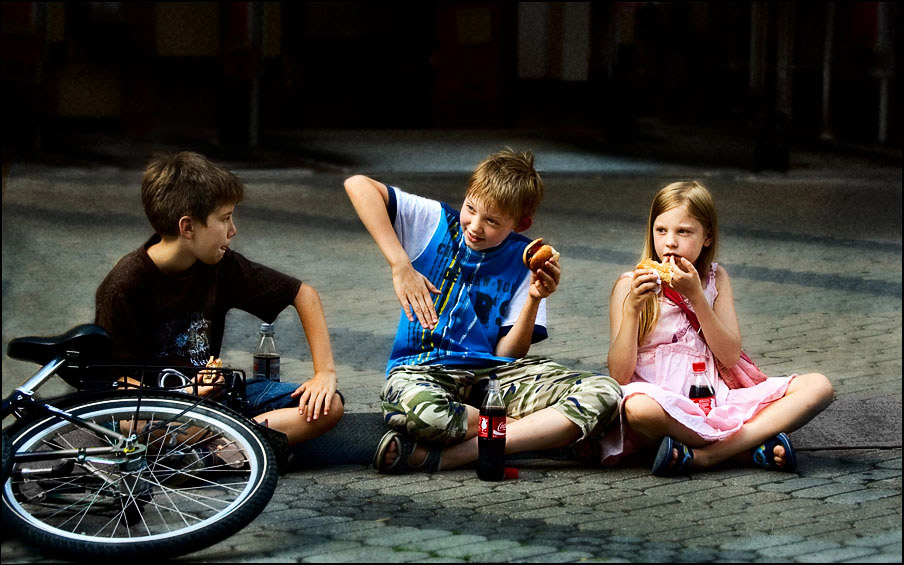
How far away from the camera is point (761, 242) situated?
32.4ft

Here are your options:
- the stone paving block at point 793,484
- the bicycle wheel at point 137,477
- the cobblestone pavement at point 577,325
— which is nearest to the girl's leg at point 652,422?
the cobblestone pavement at point 577,325

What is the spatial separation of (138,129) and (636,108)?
6.44 m

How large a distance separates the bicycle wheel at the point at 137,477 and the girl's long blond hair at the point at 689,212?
1615 mm

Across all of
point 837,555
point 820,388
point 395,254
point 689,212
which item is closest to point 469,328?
point 395,254

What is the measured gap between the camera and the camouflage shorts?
4.46m

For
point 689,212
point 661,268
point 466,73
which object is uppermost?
point 466,73

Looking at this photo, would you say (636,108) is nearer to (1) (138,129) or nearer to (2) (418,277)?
(1) (138,129)

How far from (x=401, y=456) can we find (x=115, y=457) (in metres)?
1.13

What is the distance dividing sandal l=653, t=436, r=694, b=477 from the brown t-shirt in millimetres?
1373

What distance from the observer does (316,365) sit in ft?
14.7

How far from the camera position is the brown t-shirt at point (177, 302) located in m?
4.24

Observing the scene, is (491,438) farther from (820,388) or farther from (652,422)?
(820,388)

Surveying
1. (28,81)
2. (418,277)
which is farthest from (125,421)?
(28,81)

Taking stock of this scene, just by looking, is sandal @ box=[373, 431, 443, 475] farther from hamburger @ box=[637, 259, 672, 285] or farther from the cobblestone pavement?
hamburger @ box=[637, 259, 672, 285]
